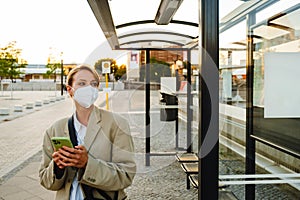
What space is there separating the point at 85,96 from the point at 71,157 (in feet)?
1.43

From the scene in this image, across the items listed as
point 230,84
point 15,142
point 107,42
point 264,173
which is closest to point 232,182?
point 264,173

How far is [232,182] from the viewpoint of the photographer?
8.19 ft

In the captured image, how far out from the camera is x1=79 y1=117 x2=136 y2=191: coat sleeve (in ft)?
6.45

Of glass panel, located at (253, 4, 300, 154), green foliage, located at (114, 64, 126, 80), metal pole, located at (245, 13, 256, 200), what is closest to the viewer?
glass panel, located at (253, 4, 300, 154)

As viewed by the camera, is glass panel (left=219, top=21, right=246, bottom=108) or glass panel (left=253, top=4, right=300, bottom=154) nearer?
glass panel (left=253, top=4, right=300, bottom=154)

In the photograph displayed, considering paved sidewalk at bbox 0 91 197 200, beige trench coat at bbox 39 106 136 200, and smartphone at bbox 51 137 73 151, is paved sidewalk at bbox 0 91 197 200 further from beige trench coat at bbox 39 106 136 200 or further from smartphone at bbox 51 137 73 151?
smartphone at bbox 51 137 73 151

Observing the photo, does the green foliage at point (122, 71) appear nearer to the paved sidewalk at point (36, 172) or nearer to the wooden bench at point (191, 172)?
the paved sidewalk at point (36, 172)

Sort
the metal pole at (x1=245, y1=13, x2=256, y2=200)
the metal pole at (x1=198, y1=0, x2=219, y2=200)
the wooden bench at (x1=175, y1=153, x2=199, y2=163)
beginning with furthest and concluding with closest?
the wooden bench at (x1=175, y1=153, x2=199, y2=163)
the metal pole at (x1=245, y1=13, x2=256, y2=200)
the metal pole at (x1=198, y1=0, x2=219, y2=200)

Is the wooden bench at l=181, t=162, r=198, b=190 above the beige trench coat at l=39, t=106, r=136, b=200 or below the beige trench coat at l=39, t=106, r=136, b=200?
below

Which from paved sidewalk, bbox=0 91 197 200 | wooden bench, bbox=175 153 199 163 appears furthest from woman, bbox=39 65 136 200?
wooden bench, bbox=175 153 199 163

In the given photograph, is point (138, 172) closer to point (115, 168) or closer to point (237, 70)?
point (237, 70)

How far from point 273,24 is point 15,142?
8077 mm

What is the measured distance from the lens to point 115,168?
2051 mm

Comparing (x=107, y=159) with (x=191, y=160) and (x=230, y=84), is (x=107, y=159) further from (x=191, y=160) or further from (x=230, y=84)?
(x=191, y=160)
